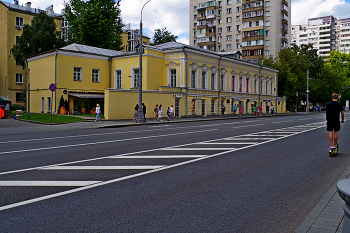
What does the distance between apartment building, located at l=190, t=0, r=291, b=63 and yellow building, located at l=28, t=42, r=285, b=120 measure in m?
35.0

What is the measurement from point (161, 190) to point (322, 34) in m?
181

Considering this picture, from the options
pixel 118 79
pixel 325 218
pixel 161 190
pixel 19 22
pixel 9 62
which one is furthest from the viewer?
pixel 19 22

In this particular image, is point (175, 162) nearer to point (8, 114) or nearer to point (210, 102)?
point (8, 114)

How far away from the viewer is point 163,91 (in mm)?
34844

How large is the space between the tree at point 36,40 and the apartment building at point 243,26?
44.6 m

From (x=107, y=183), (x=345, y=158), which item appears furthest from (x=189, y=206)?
(x=345, y=158)

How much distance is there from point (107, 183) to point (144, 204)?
4.84 ft

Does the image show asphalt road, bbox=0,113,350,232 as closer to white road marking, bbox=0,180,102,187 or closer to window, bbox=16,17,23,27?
white road marking, bbox=0,180,102,187

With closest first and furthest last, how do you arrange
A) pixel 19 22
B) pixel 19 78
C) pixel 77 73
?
pixel 77 73, pixel 19 78, pixel 19 22

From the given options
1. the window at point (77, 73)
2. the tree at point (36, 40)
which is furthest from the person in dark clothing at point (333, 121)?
the tree at point (36, 40)

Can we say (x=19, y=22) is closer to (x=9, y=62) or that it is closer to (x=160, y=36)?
(x=9, y=62)

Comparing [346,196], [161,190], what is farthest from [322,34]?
[346,196]

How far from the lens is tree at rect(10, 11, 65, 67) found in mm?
49250

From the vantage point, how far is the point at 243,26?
78.9m
